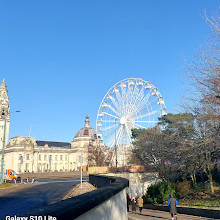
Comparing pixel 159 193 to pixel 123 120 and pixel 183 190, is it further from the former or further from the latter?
pixel 123 120

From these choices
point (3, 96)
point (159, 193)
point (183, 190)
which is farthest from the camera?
point (3, 96)

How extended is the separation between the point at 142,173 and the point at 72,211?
35.4 meters

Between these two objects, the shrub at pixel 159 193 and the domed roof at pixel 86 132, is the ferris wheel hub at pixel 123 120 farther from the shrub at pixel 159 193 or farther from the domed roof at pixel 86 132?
the domed roof at pixel 86 132

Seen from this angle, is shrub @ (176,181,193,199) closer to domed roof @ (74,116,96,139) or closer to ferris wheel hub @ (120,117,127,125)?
ferris wheel hub @ (120,117,127,125)

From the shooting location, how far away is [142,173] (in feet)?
123

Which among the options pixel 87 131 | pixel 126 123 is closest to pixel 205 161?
pixel 126 123

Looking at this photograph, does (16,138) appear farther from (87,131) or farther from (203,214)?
(203,214)

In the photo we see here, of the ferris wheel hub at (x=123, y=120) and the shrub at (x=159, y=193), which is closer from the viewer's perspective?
the shrub at (x=159, y=193)

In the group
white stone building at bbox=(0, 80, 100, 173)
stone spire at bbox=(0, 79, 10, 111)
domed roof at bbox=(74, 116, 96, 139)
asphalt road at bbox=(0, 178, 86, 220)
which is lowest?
asphalt road at bbox=(0, 178, 86, 220)

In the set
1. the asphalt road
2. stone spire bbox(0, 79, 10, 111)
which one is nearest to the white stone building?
stone spire bbox(0, 79, 10, 111)

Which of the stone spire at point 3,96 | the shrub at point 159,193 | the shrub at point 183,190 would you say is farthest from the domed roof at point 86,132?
the shrub at point 159,193

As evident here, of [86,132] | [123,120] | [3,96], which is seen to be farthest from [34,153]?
[123,120]

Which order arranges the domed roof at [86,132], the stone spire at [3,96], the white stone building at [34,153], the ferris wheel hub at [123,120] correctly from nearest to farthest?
the ferris wheel hub at [123,120]
the white stone building at [34,153]
the stone spire at [3,96]
the domed roof at [86,132]

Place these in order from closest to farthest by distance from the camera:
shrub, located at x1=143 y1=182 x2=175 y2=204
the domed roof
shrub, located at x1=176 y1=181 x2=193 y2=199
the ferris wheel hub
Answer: shrub, located at x1=143 y1=182 x2=175 y2=204, shrub, located at x1=176 y1=181 x2=193 y2=199, the ferris wheel hub, the domed roof
